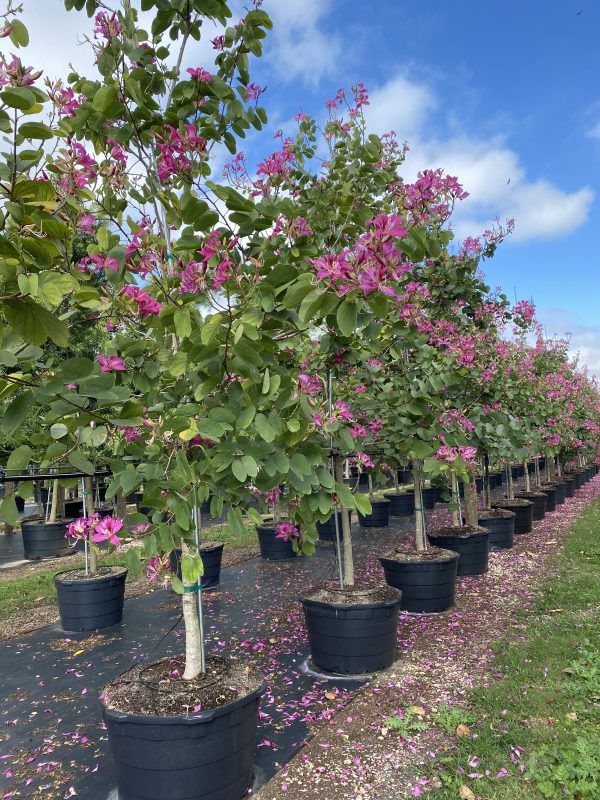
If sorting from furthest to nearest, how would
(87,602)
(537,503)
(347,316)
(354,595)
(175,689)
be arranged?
(537,503) → (87,602) → (354,595) → (175,689) → (347,316)

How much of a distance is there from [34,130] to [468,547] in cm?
560

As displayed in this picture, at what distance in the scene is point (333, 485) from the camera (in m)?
1.88

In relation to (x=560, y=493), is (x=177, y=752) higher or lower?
higher

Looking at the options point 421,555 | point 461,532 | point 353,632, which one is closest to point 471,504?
point 461,532

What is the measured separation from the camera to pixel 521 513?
27.5ft

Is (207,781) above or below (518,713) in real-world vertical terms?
above

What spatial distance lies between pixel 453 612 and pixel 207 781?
302 centimetres

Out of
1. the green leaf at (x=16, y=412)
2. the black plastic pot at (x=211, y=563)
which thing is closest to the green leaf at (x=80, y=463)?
the green leaf at (x=16, y=412)

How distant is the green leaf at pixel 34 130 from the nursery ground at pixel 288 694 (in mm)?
2106

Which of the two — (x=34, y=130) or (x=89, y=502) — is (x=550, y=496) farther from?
(x=34, y=130)

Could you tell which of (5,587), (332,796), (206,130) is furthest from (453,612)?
(5,587)

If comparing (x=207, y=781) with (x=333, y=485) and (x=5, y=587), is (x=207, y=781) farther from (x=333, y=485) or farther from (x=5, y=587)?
(x=5, y=587)

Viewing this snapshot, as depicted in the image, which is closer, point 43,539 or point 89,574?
point 89,574

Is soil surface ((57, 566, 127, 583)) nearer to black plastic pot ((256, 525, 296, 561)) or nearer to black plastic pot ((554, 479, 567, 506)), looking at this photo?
black plastic pot ((256, 525, 296, 561))
